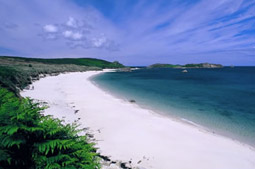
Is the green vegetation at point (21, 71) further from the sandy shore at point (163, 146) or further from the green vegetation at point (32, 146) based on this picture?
the green vegetation at point (32, 146)

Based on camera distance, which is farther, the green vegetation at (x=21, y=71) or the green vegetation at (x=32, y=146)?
the green vegetation at (x=21, y=71)

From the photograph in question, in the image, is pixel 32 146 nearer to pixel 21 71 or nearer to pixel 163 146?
pixel 163 146

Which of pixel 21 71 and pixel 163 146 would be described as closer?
pixel 163 146

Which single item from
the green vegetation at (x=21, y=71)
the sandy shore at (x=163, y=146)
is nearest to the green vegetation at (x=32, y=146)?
the sandy shore at (x=163, y=146)

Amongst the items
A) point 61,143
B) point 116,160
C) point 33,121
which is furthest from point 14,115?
point 116,160

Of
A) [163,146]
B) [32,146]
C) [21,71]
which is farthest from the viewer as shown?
[21,71]

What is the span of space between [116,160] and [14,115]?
4082 mm

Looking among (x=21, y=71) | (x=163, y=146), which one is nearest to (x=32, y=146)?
(x=163, y=146)

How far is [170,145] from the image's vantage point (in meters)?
6.64

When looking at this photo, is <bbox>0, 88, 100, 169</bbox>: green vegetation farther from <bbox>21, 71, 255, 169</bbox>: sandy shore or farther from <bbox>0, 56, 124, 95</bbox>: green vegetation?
<bbox>0, 56, 124, 95</bbox>: green vegetation

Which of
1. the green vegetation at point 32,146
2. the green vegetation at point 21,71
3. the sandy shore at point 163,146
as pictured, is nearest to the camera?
the green vegetation at point 32,146

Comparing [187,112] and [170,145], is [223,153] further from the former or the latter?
[187,112]

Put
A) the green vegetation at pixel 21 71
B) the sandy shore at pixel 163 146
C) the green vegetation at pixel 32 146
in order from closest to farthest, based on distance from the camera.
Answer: the green vegetation at pixel 32 146, the sandy shore at pixel 163 146, the green vegetation at pixel 21 71

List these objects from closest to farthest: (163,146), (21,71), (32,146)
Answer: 1. (32,146)
2. (163,146)
3. (21,71)
